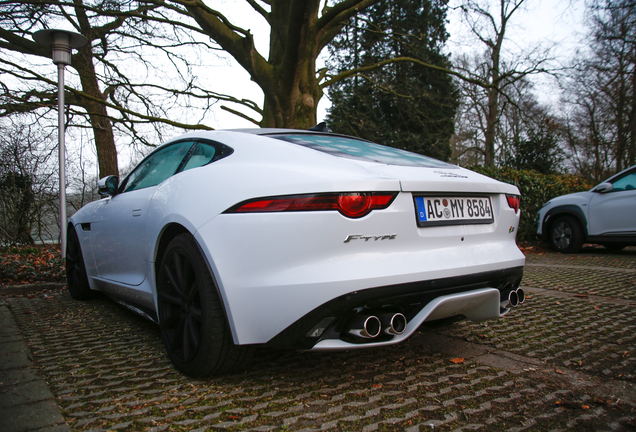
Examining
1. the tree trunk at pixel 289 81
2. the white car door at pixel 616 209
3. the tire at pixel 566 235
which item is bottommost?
the tire at pixel 566 235

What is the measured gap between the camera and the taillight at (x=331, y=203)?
1.87 m

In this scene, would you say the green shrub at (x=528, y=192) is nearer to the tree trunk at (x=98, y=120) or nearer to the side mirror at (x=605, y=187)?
the side mirror at (x=605, y=187)

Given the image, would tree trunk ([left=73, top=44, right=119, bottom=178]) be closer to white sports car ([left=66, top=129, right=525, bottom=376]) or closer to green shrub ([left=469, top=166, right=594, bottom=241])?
green shrub ([left=469, top=166, right=594, bottom=241])

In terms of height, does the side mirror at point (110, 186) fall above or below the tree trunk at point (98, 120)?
below

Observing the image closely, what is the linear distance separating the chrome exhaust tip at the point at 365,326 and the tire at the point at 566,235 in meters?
7.38

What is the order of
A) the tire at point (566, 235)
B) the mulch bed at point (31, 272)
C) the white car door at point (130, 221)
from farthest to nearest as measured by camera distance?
the tire at point (566, 235), the mulch bed at point (31, 272), the white car door at point (130, 221)

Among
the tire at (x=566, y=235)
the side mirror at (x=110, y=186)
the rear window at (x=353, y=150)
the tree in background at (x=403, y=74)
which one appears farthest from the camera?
the tree in background at (x=403, y=74)

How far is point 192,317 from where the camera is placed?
2.24 meters

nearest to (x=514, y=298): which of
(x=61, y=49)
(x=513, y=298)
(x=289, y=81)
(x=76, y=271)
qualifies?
(x=513, y=298)

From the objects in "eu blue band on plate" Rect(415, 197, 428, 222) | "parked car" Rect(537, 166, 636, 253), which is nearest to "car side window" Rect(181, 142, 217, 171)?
"eu blue band on plate" Rect(415, 197, 428, 222)

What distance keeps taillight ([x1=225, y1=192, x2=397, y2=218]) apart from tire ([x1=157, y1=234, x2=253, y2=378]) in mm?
435

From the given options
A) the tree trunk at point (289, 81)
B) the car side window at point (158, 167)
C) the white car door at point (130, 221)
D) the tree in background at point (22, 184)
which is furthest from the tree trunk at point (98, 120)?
the car side window at point (158, 167)

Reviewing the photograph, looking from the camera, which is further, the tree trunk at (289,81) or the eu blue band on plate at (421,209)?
the tree trunk at (289,81)

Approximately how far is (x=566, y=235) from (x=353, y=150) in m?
7.08
